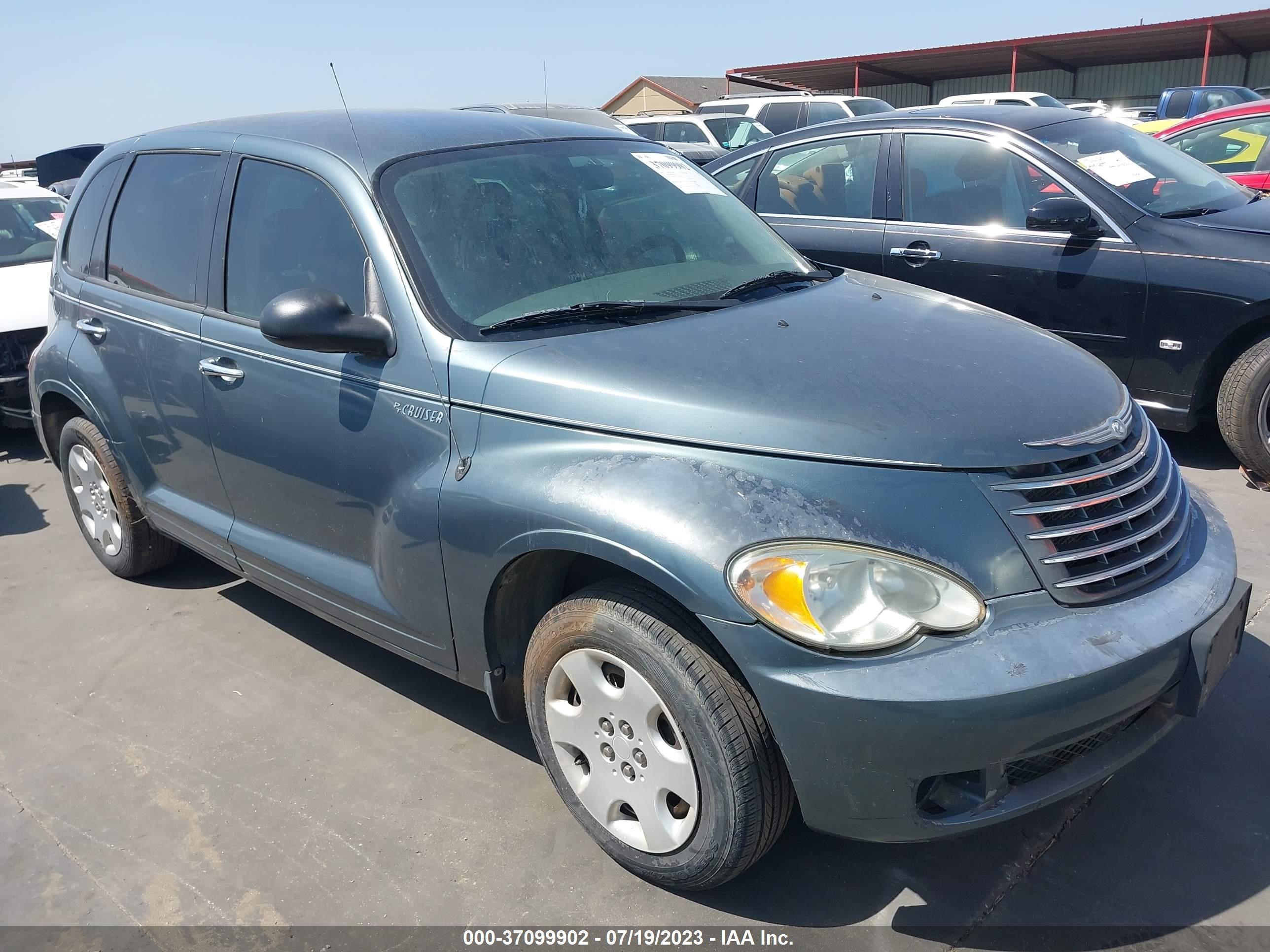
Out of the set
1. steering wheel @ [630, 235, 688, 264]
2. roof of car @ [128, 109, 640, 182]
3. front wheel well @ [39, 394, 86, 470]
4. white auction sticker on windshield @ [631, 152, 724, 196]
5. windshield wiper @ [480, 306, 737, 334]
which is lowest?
front wheel well @ [39, 394, 86, 470]

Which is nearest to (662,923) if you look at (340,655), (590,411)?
(590,411)

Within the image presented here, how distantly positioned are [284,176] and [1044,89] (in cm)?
4073

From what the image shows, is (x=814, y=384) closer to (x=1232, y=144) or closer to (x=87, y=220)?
(x=87, y=220)

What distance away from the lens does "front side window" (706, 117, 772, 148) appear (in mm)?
16797

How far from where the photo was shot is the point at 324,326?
8.87 ft

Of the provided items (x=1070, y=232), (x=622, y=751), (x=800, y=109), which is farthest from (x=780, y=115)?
(x=622, y=751)

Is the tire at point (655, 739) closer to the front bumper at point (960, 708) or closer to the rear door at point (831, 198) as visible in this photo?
the front bumper at point (960, 708)

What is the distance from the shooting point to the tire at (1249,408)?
462 centimetres

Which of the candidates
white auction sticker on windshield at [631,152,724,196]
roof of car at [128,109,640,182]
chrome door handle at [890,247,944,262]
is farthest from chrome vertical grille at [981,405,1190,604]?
chrome door handle at [890,247,944,262]

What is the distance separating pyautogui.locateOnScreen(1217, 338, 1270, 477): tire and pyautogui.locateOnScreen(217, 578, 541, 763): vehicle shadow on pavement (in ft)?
11.8

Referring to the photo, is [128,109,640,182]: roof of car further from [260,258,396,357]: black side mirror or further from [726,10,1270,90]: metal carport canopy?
[726,10,1270,90]: metal carport canopy

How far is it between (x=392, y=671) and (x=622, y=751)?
1.50 m

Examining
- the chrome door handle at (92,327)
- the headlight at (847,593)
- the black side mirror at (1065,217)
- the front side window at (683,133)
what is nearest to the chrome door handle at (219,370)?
the chrome door handle at (92,327)

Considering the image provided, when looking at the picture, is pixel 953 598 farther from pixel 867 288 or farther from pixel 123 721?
pixel 123 721
